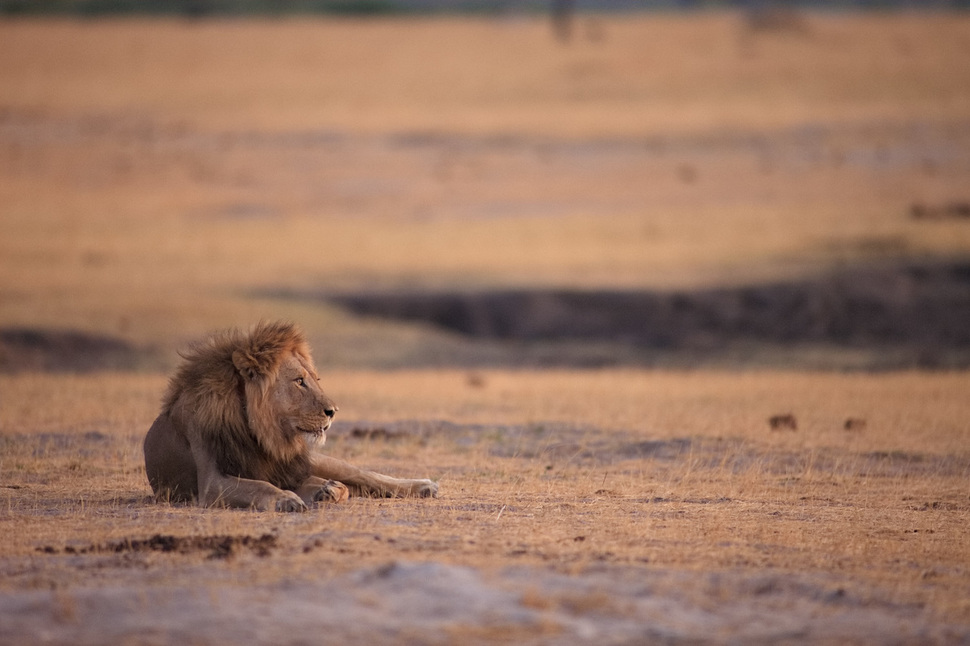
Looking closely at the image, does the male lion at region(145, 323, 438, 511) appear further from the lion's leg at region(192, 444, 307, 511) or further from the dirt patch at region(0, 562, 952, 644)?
the dirt patch at region(0, 562, 952, 644)

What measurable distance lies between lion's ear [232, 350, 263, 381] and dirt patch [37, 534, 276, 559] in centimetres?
161

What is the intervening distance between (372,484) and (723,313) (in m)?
16.8

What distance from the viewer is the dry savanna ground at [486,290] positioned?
6.52m

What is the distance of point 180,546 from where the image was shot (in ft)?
23.8

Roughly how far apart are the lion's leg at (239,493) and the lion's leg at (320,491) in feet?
0.73

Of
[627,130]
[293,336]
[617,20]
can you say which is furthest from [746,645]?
[617,20]

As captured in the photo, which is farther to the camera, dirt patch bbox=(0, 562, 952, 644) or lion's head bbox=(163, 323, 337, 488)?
lion's head bbox=(163, 323, 337, 488)

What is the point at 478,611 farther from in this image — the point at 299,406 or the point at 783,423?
the point at 783,423

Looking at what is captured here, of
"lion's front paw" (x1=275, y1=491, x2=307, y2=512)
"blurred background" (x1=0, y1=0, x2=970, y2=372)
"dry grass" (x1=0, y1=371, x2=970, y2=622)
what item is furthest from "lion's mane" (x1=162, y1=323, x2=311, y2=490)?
"blurred background" (x1=0, y1=0, x2=970, y2=372)

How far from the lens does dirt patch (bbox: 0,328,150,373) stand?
20.5 metres

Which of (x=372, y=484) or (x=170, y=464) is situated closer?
(x=170, y=464)

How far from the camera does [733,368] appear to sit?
70.6ft

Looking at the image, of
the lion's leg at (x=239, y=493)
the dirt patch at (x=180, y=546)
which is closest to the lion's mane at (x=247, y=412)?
the lion's leg at (x=239, y=493)

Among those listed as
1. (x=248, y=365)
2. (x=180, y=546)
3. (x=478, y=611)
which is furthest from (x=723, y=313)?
(x=478, y=611)
